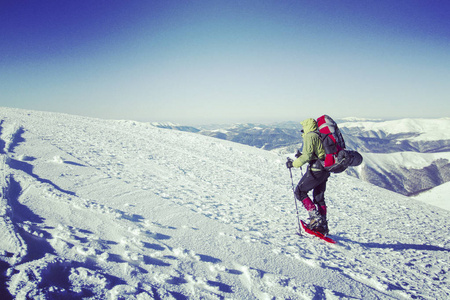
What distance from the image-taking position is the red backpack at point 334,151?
5.54 meters

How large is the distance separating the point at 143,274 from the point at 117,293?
0.50 metres

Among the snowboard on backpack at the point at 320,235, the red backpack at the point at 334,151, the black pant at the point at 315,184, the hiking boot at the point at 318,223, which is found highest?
the red backpack at the point at 334,151

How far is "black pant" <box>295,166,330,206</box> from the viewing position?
19.7 feet

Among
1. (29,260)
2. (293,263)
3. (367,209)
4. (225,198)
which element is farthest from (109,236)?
(367,209)

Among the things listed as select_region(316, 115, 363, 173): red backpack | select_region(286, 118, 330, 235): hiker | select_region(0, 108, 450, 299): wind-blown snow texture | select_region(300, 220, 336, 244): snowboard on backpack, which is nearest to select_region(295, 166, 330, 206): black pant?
select_region(286, 118, 330, 235): hiker

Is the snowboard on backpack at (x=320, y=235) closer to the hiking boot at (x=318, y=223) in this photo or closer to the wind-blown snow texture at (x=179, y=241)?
the hiking boot at (x=318, y=223)

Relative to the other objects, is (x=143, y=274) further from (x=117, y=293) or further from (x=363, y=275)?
(x=363, y=275)

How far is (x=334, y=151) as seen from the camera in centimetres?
565

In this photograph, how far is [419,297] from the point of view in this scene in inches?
163

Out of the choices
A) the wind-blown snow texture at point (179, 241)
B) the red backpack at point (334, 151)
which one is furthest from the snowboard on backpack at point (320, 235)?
the red backpack at point (334, 151)

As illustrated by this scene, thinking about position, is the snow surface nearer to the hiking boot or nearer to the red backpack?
the hiking boot

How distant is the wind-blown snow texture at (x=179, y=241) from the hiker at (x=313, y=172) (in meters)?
0.62

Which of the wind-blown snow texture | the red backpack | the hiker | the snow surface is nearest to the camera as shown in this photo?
the wind-blown snow texture

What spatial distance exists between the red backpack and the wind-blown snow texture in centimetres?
219
